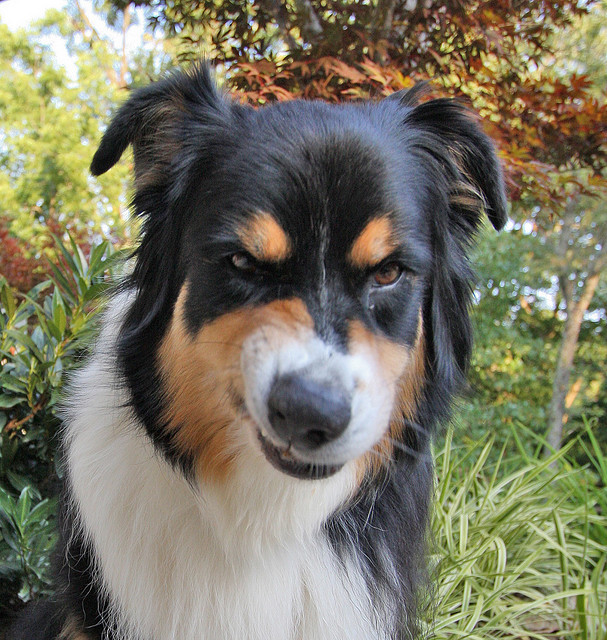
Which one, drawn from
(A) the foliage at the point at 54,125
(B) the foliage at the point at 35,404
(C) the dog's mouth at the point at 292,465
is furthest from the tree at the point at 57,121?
(C) the dog's mouth at the point at 292,465

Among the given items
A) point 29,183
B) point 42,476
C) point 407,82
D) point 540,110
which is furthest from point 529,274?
point 29,183

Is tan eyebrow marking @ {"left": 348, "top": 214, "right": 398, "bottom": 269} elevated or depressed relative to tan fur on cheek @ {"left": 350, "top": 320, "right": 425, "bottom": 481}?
elevated

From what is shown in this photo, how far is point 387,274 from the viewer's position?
180 cm

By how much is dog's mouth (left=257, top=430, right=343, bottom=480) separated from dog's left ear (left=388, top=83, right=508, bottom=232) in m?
1.04

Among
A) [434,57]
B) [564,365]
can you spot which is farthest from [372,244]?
[564,365]

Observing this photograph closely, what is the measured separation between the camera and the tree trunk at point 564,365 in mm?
8820

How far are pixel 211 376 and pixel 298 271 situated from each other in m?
0.41

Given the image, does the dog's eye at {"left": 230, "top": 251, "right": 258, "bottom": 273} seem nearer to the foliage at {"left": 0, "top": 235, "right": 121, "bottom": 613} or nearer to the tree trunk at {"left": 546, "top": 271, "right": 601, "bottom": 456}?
the foliage at {"left": 0, "top": 235, "right": 121, "bottom": 613}

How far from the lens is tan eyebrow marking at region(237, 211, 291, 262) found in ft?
5.43

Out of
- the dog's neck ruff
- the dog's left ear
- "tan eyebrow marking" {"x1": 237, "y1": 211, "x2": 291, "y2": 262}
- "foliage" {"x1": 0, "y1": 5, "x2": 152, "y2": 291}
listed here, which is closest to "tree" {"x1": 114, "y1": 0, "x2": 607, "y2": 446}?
the dog's left ear

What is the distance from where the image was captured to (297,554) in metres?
1.99

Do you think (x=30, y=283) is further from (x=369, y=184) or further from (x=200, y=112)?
(x=369, y=184)

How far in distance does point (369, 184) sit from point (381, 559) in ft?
4.29

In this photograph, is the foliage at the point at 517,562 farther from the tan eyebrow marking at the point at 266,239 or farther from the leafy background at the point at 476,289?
the tan eyebrow marking at the point at 266,239
